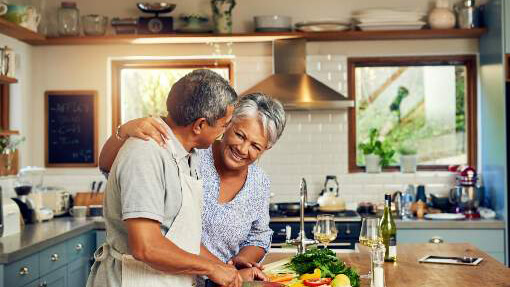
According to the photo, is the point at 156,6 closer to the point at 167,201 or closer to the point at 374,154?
the point at 374,154

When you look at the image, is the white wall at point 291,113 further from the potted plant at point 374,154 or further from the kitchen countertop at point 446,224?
the kitchen countertop at point 446,224

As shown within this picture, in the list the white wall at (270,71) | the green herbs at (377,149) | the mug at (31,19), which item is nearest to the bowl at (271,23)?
the white wall at (270,71)

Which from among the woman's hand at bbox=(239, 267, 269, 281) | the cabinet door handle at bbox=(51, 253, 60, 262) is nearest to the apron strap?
the woman's hand at bbox=(239, 267, 269, 281)

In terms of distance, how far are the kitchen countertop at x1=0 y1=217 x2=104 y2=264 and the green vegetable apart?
1.64 metres

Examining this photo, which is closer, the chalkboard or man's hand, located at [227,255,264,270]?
man's hand, located at [227,255,264,270]

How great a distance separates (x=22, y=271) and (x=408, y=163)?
10.8 ft

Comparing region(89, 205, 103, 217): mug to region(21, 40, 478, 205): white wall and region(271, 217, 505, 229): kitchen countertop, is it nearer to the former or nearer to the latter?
region(21, 40, 478, 205): white wall

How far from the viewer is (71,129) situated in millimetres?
6449

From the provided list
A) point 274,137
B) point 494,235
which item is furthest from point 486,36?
point 274,137

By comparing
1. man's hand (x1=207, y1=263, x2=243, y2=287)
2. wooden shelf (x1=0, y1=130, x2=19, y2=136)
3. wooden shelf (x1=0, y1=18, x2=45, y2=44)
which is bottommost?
man's hand (x1=207, y1=263, x2=243, y2=287)

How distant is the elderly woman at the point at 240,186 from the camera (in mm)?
3146

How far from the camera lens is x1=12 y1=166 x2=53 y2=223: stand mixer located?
5484 millimetres

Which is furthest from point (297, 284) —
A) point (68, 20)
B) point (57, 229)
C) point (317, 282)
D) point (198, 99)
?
point (68, 20)

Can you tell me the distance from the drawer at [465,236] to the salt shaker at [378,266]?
110 inches
